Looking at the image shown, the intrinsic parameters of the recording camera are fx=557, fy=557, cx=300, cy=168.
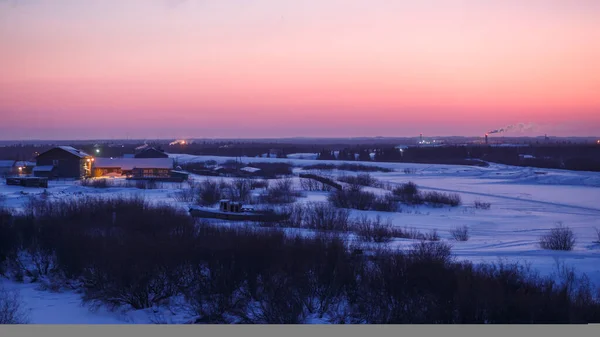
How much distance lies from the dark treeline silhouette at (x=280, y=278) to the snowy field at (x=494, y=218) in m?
0.56

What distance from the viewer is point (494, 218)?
19.8 meters

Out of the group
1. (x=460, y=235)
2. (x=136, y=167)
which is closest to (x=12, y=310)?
(x=460, y=235)

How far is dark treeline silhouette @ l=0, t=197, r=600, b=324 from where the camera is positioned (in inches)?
307

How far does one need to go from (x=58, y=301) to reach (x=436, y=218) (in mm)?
13831

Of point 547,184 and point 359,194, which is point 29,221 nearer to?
point 359,194

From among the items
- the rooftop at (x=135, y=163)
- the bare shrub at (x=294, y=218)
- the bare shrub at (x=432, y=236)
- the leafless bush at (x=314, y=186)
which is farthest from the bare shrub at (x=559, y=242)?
the rooftop at (x=135, y=163)

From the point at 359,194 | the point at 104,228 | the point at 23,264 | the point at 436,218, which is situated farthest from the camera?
the point at 359,194

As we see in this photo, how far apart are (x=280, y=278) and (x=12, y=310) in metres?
4.00

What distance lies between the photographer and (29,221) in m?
13.4

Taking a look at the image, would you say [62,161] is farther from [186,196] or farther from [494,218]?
[494,218]

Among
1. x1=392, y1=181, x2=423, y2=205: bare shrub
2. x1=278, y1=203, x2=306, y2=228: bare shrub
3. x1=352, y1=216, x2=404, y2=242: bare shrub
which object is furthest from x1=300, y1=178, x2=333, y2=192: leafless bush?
x1=352, y1=216, x2=404, y2=242: bare shrub

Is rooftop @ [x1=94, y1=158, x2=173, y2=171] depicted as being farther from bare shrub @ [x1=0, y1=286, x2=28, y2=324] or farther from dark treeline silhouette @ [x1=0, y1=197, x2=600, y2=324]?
bare shrub @ [x1=0, y1=286, x2=28, y2=324]

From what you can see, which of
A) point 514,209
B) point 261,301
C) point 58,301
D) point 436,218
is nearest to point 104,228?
point 58,301

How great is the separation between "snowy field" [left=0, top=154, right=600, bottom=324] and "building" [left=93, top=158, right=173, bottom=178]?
6301mm
